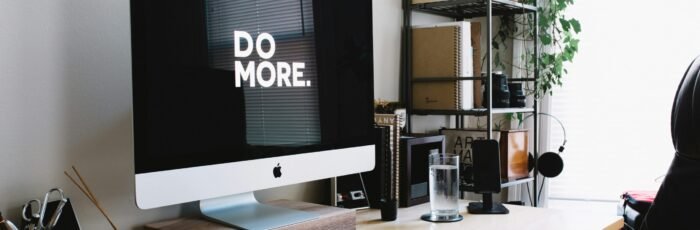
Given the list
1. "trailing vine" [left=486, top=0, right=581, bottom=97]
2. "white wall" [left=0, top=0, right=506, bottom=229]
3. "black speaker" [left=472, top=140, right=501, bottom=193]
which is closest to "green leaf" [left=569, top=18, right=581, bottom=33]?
"trailing vine" [left=486, top=0, right=581, bottom=97]

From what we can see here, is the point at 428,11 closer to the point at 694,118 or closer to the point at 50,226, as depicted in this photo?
the point at 694,118

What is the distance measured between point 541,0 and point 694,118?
1.80 m

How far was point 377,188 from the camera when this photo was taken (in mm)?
1982

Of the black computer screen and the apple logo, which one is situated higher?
the black computer screen

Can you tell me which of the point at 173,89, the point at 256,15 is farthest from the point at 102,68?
the point at 256,15

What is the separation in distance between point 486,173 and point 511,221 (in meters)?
0.19

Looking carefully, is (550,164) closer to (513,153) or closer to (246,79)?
(513,153)

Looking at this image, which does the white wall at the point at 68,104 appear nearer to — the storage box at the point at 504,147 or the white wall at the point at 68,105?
the white wall at the point at 68,105

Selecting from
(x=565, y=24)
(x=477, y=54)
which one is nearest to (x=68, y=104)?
(x=477, y=54)

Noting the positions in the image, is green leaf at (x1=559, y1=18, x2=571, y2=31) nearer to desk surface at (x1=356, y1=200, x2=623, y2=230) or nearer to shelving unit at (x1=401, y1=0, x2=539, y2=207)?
shelving unit at (x1=401, y1=0, x2=539, y2=207)

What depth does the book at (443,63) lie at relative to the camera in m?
2.34

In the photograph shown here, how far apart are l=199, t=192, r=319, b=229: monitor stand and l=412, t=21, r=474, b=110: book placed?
102cm

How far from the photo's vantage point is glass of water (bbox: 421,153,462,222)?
1798mm

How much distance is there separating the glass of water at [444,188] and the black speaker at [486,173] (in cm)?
14
